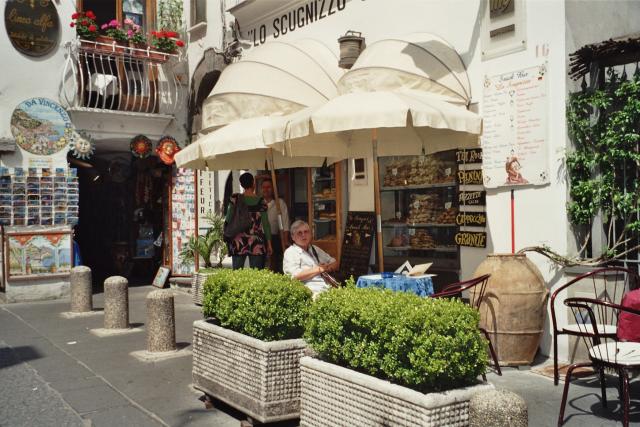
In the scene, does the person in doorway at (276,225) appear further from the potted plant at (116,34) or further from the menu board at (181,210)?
the potted plant at (116,34)

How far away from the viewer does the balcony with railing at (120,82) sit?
41.0 ft

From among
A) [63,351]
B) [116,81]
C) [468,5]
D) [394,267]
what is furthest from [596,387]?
[116,81]

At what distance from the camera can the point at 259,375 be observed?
4.80 meters

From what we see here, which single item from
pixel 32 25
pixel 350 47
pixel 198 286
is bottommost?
pixel 198 286

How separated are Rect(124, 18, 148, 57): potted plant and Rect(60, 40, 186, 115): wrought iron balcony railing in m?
0.04

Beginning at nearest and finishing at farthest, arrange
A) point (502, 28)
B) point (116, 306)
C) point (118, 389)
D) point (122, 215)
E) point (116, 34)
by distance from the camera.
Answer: point (118, 389) < point (502, 28) < point (116, 306) < point (116, 34) < point (122, 215)

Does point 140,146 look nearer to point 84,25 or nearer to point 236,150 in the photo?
point 84,25

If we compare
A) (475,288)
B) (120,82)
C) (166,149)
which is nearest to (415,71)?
(475,288)

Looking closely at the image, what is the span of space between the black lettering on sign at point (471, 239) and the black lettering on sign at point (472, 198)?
360 millimetres

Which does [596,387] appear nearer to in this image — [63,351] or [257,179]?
[63,351]

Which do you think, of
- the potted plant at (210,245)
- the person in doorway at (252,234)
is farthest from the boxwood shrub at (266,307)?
the potted plant at (210,245)

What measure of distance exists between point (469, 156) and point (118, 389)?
4768 mm

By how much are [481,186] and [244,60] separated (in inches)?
171

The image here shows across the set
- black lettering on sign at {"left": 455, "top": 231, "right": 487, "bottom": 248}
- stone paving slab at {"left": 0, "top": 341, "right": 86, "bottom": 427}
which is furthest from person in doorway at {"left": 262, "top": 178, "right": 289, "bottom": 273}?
stone paving slab at {"left": 0, "top": 341, "right": 86, "bottom": 427}
